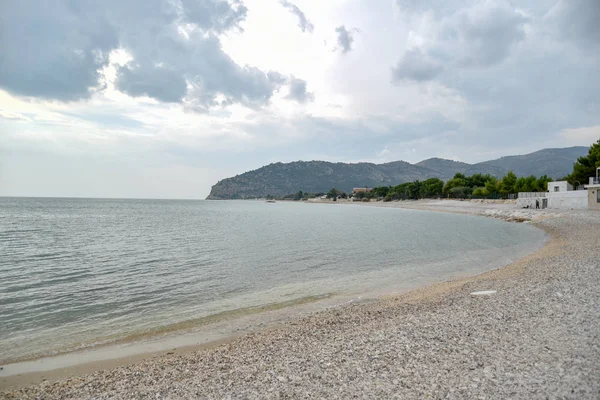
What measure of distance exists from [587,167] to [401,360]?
82612 millimetres

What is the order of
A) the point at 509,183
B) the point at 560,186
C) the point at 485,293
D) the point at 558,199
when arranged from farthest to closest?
the point at 509,183 < the point at 560,186 < the point at 558,199 < the point at 485,293

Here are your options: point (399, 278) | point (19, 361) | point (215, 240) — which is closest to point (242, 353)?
point (19, 361)

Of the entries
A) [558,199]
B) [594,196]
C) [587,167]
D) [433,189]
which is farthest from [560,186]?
[433,189]

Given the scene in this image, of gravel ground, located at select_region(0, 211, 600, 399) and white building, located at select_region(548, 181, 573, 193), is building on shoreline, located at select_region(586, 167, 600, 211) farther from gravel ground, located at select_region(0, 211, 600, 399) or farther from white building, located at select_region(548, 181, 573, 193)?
gravel ground, located at select_region(0, 211, 600, 399)

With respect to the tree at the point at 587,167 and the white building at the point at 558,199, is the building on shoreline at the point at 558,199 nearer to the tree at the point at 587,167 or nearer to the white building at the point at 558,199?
the white building at the point at 558,199

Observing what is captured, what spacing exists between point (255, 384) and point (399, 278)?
12815mm

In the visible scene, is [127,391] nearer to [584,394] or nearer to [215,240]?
[584,394]

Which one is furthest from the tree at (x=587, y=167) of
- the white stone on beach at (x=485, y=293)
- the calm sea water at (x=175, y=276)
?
the white stone on beach at (x=485, y=293)

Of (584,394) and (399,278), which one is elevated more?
(584,394)

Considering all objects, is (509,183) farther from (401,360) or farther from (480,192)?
(401,360)

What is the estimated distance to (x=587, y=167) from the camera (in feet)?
224

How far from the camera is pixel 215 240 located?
1356 inches

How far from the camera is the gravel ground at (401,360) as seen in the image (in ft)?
18.3

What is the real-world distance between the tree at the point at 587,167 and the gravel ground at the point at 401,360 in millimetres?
72121
